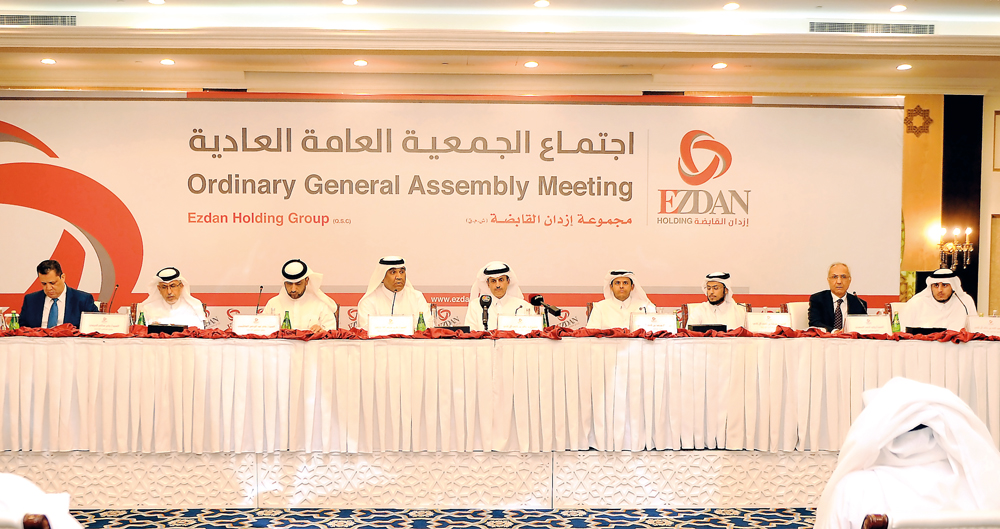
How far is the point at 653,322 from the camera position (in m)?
3.74

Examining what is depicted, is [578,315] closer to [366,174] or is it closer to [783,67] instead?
[366,174]

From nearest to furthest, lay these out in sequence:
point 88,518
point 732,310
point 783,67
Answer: point 88,518, point 732,310, point 783,67

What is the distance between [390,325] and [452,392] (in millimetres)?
469

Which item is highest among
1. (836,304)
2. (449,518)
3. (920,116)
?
(920,116)

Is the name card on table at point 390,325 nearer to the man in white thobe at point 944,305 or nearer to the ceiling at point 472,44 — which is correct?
the ceiling at point 472,44

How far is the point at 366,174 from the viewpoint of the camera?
6.06 meters

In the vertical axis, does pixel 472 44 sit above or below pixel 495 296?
above

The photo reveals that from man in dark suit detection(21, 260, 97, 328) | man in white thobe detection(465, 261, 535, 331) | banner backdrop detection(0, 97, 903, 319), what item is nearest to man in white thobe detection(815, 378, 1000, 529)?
man in white thobe detection(465, 261, 535, 331)

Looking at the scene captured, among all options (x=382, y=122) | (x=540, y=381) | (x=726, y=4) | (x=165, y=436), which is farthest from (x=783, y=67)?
(x=165, y=436)

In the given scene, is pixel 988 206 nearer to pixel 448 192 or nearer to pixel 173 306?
pixel 448 192

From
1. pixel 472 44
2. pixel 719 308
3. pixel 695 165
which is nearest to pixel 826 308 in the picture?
pixel 719 308

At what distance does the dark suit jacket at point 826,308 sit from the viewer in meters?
5.00

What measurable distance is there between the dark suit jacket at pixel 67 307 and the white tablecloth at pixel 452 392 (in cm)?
156

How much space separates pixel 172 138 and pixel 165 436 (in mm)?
3452
